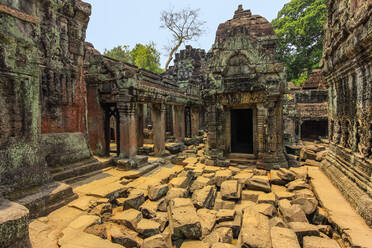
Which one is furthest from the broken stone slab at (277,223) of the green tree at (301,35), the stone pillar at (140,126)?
the green tree at (301,35)

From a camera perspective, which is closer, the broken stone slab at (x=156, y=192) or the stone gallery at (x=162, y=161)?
the stone gallery at (x=162, y=161)

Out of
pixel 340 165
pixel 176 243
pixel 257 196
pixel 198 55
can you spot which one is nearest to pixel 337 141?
pixel 340 165

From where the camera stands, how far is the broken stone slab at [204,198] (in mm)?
4238

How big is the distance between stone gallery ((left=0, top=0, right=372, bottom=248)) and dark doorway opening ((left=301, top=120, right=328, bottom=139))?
1078cm

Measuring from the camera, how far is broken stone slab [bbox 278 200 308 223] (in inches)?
141

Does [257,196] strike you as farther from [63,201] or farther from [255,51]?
[255,51]

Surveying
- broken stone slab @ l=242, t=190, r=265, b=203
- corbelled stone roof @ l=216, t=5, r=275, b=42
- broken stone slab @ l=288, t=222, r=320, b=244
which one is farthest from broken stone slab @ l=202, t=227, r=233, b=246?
corbelled stone roof @ l=216, t=5, r=275, b=42

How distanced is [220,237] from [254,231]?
0.58m

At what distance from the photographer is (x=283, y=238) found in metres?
2.87

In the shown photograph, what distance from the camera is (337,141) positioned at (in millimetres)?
5207

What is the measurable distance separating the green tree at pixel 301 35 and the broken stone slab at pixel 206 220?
22046mm

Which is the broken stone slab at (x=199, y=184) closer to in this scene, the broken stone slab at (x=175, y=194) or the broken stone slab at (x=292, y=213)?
the broken stone slab at (x=175, y=194)

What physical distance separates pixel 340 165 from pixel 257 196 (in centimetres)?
218

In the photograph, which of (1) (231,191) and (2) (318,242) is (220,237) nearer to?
(2) (318,242)
